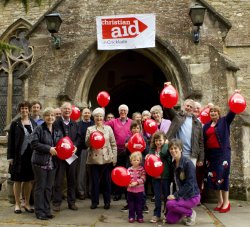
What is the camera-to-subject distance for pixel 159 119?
6.18 meters

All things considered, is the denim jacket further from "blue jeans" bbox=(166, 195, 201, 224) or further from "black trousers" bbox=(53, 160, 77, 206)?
"black trousers" bbox=(53, 160, 77, 206)

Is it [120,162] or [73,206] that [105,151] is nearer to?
[120,162]

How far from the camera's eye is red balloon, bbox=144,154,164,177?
491cm

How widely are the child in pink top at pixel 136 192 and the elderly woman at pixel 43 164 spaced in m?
1.21

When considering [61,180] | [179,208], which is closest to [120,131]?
[61,180]

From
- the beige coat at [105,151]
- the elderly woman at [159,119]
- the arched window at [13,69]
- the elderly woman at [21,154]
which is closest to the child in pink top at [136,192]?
the beige coat at [105,151]

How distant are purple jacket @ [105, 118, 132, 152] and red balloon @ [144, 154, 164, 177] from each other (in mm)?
1585

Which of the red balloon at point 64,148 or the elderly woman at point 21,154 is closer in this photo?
the red balloon at point 64,148

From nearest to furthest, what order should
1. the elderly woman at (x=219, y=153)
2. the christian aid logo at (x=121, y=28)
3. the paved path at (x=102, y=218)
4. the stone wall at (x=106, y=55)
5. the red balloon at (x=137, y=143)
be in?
1. the paved path at (x=102, y=218)
2. the red balloon at (x=137, y=143)
3. the elderly woman at (x=219, y=153)
4. the stone wall at (x=106, y=55)
5. the christian aid logo at (x=121, y=28)

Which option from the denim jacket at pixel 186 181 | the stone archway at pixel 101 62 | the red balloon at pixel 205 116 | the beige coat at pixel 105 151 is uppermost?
the stone archway at pixel 101 62

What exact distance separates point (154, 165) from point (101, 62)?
13.1 ft

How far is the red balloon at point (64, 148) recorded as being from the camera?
5.25 meters

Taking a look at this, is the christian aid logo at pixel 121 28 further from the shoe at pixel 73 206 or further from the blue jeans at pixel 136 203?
the blue jeans at pixel 136 203

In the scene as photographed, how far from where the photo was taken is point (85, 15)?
26.6 feet
